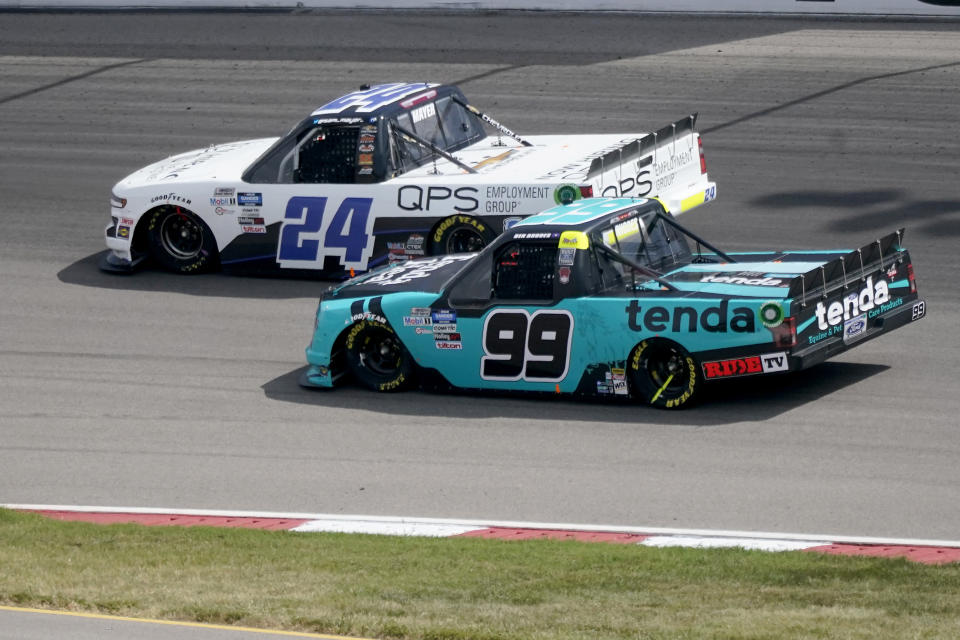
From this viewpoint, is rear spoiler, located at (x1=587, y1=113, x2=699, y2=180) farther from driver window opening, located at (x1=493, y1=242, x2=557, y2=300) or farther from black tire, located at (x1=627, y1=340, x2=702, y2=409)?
black tire, located at (x1=627, y1=340, x2=702, y2=409)

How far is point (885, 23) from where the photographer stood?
2509 centimetres

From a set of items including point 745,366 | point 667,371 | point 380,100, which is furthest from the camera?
point 380,100

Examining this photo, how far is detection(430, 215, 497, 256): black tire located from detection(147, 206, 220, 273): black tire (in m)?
2.47

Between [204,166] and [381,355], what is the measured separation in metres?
4.49

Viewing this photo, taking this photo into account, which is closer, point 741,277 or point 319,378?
point 741,277

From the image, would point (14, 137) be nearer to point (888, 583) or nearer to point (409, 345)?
point (409, 345)

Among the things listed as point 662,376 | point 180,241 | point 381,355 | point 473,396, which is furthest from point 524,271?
point 180,241

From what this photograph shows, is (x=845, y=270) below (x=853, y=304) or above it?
above

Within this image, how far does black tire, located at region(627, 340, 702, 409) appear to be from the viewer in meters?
10.9

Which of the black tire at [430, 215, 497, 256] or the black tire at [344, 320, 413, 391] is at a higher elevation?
the black tire at [430, 215, 497, 256]

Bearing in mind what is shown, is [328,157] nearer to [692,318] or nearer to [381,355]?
[381,355]

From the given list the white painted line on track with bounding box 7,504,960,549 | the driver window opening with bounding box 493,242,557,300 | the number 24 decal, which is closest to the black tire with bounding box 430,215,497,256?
the number 24 decal

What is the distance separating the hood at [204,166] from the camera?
50.5 ft

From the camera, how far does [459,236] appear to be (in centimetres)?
1421
